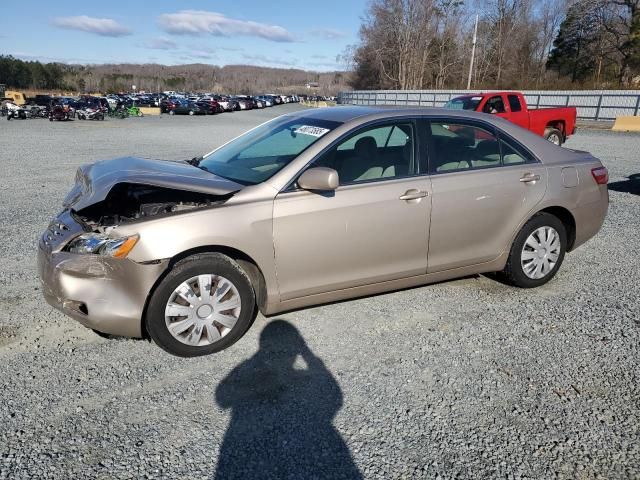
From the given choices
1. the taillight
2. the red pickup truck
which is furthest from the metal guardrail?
the taillight

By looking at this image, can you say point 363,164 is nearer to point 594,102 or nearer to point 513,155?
point 513,155

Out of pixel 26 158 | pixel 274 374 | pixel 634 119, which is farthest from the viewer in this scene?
pixel 634 119

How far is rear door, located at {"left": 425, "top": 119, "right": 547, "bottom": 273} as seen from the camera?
3801 mm

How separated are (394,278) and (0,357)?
2923mm

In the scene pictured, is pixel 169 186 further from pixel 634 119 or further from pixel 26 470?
pixel 634 119

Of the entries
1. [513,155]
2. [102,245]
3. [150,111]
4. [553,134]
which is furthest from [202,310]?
[150,111]

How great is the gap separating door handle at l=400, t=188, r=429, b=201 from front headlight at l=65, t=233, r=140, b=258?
197 cm

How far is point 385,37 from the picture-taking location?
212 feet

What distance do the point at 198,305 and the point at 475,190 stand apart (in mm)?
2410

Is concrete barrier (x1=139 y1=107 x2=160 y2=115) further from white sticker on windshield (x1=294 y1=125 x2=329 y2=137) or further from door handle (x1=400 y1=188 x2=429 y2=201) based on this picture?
door handle (x1=400 y1=188 x2=429 y2=201)

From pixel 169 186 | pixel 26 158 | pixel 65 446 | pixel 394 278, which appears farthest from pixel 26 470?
pixel 26 158

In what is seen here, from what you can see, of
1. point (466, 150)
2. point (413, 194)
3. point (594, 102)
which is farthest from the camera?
point (594, 102)

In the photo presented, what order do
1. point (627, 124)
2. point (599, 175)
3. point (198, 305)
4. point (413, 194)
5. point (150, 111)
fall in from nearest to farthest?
1. point (198, 305)
2. point (413, 194)
3. point (599, 175)
4. point (627, 124)
5. point (150, 111)

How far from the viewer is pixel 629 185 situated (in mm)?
9469
